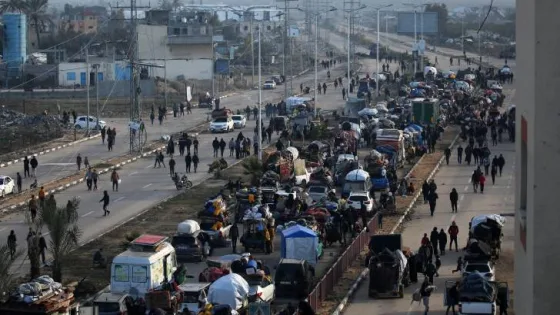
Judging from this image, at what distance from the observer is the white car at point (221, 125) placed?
56.2 metres

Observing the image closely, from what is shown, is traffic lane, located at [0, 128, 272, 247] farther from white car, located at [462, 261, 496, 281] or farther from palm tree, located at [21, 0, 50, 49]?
palm tree, located at [21, 0, 50, 49]

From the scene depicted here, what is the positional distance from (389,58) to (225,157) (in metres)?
66.5

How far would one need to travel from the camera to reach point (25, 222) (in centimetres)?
3206

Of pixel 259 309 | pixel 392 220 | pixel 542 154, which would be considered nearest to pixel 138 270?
pixel 259 309

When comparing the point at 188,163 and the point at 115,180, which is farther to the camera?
the point at 188,163

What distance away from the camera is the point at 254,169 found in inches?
1558

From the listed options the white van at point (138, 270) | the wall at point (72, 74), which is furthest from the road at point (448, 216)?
the wall at point (72, 74)

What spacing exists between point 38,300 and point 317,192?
51.4 ft

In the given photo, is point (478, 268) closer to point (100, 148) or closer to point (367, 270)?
point (367, 270)

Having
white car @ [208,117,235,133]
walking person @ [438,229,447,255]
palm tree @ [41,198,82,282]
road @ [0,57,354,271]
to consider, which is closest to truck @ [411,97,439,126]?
white car @ [208,117,235,133]

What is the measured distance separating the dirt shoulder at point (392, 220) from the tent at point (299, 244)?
84 centimetres

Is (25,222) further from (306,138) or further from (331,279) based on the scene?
(306,138)

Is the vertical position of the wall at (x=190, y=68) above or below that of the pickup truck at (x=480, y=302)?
above

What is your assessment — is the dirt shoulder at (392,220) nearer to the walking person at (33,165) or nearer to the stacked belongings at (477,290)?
the stacked belongings at (477,290)
